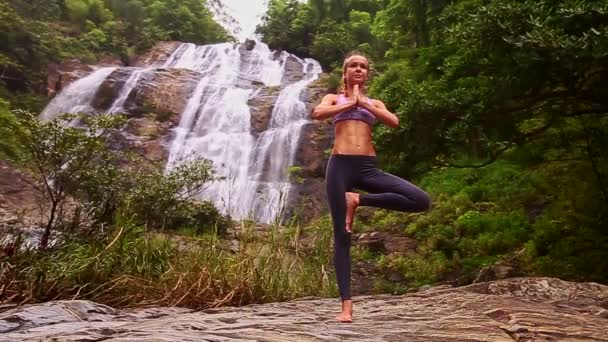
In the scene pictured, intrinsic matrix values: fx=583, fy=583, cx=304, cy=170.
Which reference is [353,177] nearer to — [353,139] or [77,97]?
[353,139]

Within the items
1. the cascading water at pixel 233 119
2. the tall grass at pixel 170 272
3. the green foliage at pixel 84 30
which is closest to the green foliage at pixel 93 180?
the tall grass at pixel 170 272

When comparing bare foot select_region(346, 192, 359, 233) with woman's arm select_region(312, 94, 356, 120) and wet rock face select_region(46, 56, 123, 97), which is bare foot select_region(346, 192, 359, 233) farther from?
wet rock face select_region(46, 56, 123, 97)

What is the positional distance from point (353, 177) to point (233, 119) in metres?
16.6

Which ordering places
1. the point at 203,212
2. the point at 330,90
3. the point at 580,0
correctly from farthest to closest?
the point at 330,90 < the point at 203,212 < the point at 580,0

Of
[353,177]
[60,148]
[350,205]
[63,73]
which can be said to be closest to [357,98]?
[353,177]

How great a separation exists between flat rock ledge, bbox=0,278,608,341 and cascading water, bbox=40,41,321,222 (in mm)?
10702

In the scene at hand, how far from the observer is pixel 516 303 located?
10.8ft

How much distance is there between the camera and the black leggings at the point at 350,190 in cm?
280

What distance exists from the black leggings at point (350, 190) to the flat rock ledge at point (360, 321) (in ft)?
1.11

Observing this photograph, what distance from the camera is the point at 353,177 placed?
2.87 metres

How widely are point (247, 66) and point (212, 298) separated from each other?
21.0m

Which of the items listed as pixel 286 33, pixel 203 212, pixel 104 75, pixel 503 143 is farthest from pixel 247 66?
pixel 503 143

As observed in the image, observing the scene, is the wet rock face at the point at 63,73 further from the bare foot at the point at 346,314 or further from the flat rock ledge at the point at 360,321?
the bare foot at the point at 346,314

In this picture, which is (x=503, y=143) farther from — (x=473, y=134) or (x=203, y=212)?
(x=203, y=212)
